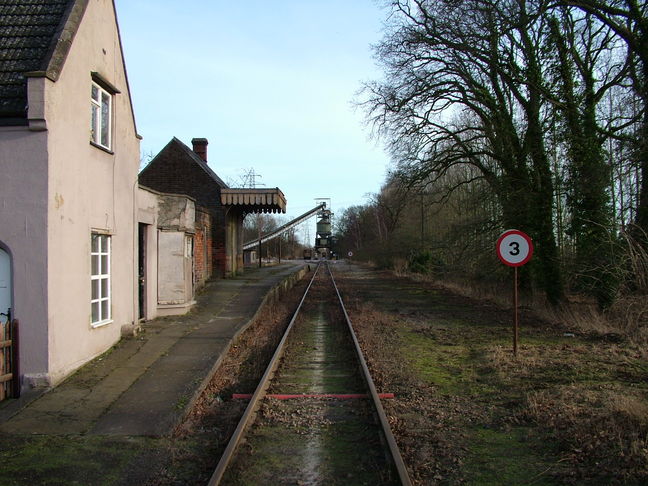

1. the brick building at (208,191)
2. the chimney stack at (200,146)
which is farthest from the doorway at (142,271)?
the chimney stack at (200,146)

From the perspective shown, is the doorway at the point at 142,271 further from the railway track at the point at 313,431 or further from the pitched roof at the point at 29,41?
the pitched roof at the point at 29,41

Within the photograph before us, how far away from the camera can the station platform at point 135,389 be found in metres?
5.85

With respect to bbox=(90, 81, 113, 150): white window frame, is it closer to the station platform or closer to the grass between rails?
the station platform

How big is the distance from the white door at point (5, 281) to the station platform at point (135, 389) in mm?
1314

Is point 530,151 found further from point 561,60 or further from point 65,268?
point 65,268

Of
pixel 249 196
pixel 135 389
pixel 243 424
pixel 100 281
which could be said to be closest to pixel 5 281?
pixel 100 281

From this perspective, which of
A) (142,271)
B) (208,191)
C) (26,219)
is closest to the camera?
(26,219)

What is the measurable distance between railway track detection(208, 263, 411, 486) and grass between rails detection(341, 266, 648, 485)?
28 centimetres

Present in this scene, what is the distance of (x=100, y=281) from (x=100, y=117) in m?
2.82

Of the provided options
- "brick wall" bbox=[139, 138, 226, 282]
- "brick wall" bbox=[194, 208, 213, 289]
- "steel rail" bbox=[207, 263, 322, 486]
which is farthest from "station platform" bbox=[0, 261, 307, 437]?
"brick wall" bbox=[139, 138, 226, 282]

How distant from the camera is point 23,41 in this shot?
816cm

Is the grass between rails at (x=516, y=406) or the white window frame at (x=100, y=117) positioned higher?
the white window frame at (x=100, y=117)

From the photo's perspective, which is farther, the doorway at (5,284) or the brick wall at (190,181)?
the brick wall at (190,181)

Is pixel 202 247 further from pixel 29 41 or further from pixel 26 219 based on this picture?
pixel 26 219
